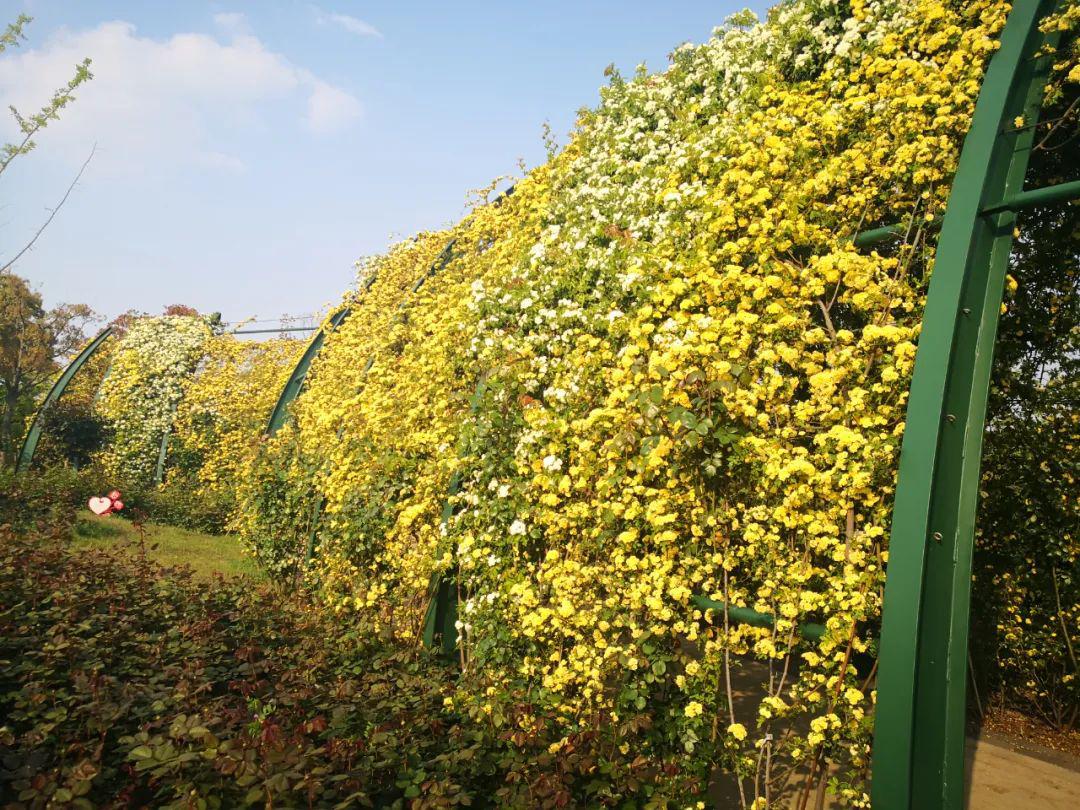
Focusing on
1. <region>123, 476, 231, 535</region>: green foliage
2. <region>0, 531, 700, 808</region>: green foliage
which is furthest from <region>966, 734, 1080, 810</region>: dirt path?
<region>123, 476, 231, 535</region>: green foliage

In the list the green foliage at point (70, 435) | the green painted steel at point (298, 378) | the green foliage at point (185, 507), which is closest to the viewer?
the green painted steel at point (298, 378)

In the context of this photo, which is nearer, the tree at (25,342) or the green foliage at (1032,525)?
the green foliage at (1032,525)

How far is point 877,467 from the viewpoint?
2.81m

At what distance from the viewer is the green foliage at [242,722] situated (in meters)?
2.31

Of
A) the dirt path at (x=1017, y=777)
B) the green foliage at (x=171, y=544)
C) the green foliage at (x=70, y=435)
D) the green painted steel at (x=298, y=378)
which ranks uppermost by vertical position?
the green painted steel at (x=298, y=378)

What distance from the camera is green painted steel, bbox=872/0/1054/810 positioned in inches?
93.5

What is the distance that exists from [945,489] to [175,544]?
33.0 ft

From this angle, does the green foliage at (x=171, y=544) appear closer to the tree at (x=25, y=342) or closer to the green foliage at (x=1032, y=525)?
the tree at (x=25, y=342)

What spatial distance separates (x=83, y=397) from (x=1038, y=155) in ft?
60.3

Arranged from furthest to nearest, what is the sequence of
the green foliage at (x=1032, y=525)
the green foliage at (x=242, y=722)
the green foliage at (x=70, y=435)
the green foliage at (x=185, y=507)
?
the green foliage at (x=70, y=435) → the green foliage at (x=185, y=507) → the green foliage at (x=1032, y=525) → the green foliage at (x=242, y=722)

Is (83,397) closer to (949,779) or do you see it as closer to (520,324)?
(520,324)

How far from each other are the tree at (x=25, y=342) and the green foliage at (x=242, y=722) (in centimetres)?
1081

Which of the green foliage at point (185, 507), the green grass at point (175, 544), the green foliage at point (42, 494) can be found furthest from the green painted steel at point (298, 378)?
the green foliage at point (185, 507)

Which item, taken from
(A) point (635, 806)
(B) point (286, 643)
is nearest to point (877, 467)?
(A) point (635, 806)
